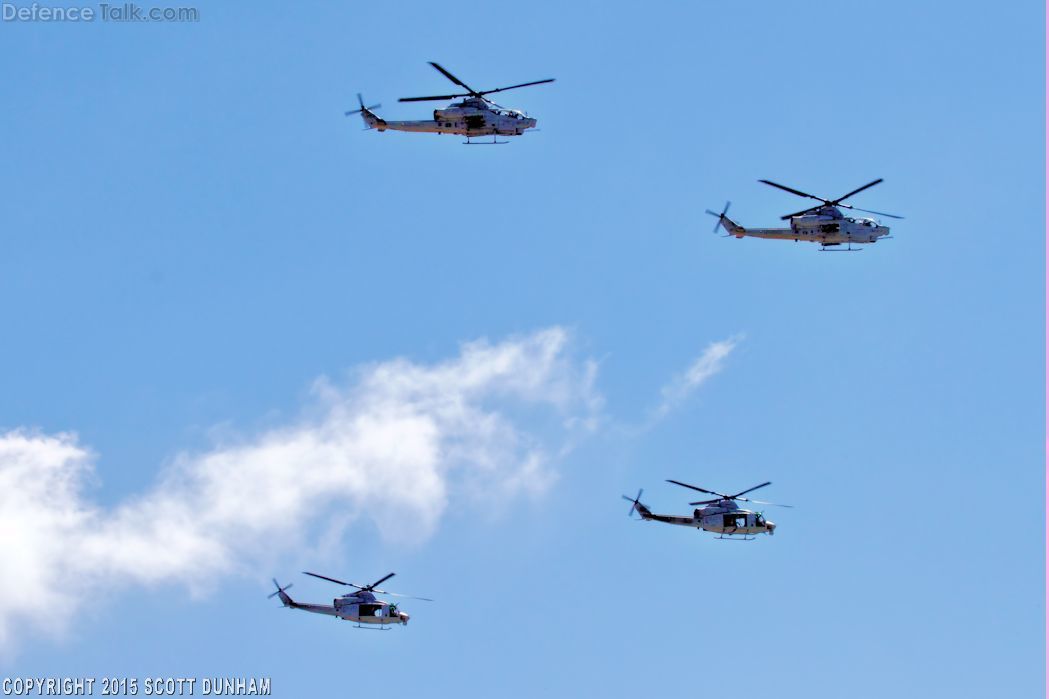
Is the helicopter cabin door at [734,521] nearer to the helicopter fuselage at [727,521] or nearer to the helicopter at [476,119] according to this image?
the helicopter fuselage at [727,521]

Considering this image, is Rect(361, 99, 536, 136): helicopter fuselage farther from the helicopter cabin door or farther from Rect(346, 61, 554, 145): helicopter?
the helicopter cabin door

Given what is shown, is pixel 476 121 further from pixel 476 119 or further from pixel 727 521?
pixel 727 521

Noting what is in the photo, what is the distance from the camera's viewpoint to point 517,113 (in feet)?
318

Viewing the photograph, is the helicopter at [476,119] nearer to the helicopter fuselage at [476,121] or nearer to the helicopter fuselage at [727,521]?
the helicopter fuselage at [476,121]

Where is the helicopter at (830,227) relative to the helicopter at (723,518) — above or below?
above

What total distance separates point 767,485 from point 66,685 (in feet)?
151

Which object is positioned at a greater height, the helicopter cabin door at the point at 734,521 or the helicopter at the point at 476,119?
the helicopter at the point at 476,119

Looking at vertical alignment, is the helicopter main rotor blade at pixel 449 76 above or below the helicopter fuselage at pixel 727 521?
above

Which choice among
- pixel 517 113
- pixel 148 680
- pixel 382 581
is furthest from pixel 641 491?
pixel 148 680

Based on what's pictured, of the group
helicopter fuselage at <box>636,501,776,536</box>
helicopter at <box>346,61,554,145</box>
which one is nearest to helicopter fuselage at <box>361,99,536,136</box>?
helicopter at <box>346,61,554,145</box>

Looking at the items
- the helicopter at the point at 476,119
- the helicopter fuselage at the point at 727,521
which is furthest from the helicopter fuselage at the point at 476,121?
the helicopter fuselage at the point at 727,521

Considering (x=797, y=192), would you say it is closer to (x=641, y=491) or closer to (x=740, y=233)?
(x=740, y=233)

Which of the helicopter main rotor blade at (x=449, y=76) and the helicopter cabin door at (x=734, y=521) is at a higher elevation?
the helicopter main rotor blade at (x=449, y=76)

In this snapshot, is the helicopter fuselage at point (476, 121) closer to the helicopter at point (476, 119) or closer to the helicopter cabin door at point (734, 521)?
the helicopter at point (476, 119)
